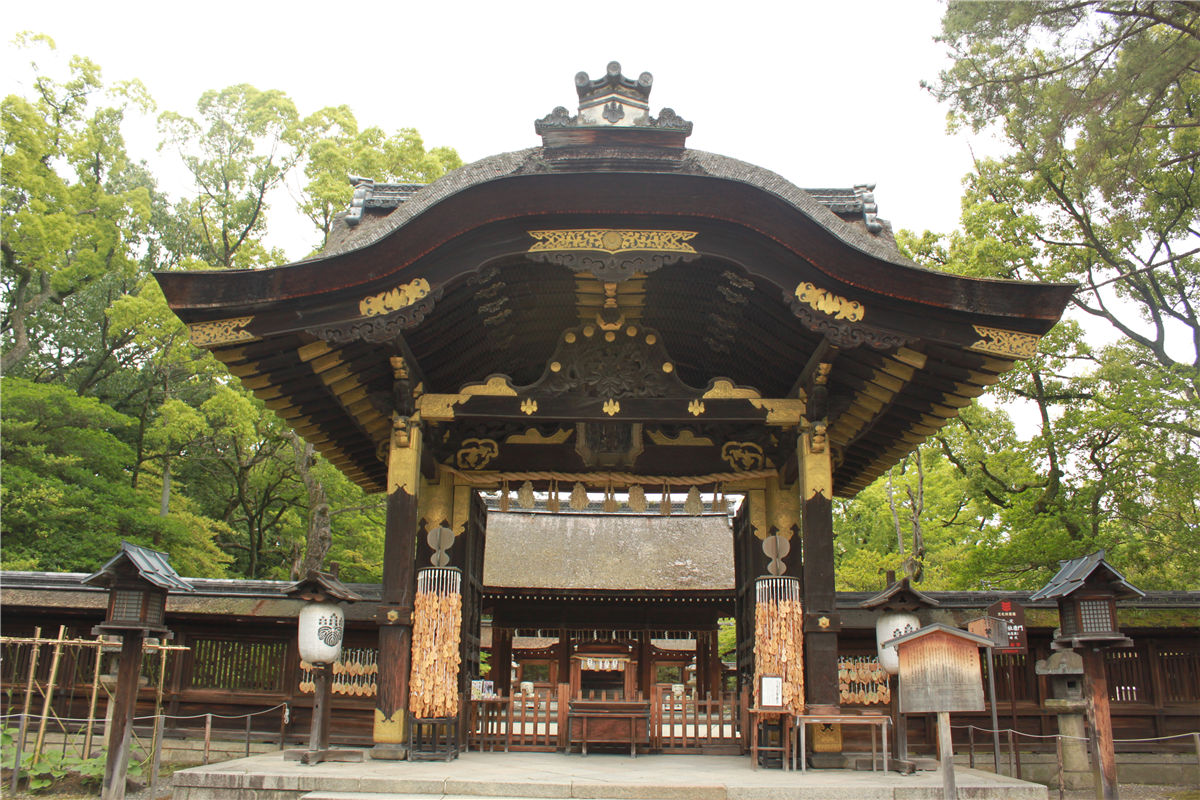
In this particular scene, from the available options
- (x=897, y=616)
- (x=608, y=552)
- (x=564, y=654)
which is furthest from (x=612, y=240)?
(x=564, y=654)

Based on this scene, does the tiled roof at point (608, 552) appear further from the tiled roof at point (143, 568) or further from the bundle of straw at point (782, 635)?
the tiled roof at point (143, 568)

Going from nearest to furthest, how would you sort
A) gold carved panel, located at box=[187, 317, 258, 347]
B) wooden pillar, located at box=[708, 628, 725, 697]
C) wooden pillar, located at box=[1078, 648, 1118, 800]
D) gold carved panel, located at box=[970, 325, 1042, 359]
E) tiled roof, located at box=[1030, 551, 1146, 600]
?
wooden pillar, located at box=[1078, 648, 1118, 800]
tiled roof, located at box=[1030, 551, 1146, 600]
gold carved panel, located at box=[187, 317, 258, 347]
gold carved panel, located at box=[970, 325, 1042, 359]
wooden pillar, located at box=[708, 628, 725, 697]

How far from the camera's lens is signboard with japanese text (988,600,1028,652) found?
31.6 ft

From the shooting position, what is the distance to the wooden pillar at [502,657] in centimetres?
1858

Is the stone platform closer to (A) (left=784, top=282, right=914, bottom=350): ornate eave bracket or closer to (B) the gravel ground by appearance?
(A) (left=784, top=282, right=914, bottom=350): ornate eave bracket

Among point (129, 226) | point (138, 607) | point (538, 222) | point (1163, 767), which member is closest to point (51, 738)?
point (138, 607)

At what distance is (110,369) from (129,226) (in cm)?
449

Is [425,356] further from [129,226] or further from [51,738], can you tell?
[129,226]

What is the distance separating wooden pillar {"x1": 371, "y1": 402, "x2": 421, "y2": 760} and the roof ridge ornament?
301cm

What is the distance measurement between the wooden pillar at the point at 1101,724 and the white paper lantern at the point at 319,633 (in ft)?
19.6

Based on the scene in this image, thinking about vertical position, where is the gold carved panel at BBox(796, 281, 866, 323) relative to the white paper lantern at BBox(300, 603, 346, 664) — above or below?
above

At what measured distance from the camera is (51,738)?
406 inches

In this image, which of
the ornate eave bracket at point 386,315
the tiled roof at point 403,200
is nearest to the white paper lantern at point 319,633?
the ornate eave bracket at point 386,315

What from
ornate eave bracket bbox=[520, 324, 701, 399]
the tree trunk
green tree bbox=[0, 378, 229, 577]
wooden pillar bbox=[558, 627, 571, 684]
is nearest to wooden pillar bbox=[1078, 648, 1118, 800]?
ornate eave bracket bbox=[520, 324, 701, 399]
